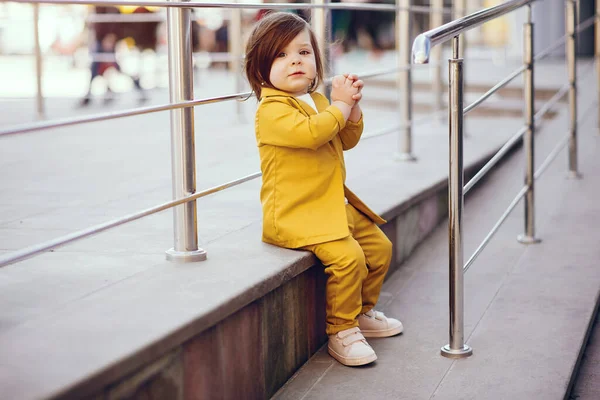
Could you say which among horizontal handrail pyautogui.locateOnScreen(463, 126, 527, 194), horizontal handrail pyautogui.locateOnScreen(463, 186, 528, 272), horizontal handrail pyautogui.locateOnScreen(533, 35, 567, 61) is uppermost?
horizontal handrail pyautogui.locateOnScreen(533, 35, 567, 61)

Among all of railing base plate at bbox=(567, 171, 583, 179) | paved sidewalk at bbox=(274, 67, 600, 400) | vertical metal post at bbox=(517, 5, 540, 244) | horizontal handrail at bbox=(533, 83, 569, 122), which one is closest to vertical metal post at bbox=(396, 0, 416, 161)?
paved sidewalk at bbox=(274, 67, 600, 400)

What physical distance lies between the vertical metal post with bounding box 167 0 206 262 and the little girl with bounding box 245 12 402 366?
194 mm

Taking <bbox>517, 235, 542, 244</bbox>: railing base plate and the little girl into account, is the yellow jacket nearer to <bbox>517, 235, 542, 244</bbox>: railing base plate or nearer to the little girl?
the little girl

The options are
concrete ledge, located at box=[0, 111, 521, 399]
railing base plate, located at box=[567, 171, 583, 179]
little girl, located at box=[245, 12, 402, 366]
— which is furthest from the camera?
railing base plate, located at box=[567, 171, 583, 179]

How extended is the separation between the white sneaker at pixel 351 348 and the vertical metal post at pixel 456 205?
0.62 ft

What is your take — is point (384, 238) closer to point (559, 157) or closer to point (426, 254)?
point (426, 254)

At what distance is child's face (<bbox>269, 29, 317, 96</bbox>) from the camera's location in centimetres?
202

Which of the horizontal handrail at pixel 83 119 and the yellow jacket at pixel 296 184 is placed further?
the yellow jacket at pixel 296 184

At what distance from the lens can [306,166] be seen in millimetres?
2049

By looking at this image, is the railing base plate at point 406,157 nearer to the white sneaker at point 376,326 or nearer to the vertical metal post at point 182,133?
the white sneaker at point 376,326

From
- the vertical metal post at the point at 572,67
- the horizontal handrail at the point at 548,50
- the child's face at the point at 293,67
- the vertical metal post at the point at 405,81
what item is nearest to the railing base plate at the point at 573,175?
the vertical metal post at the point at 572,67

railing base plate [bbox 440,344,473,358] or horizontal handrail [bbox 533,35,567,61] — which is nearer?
railing base plate [bbox 440,344,473,358]

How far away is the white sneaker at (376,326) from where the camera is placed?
2.24m

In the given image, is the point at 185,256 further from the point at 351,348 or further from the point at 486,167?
the point at 486,167
